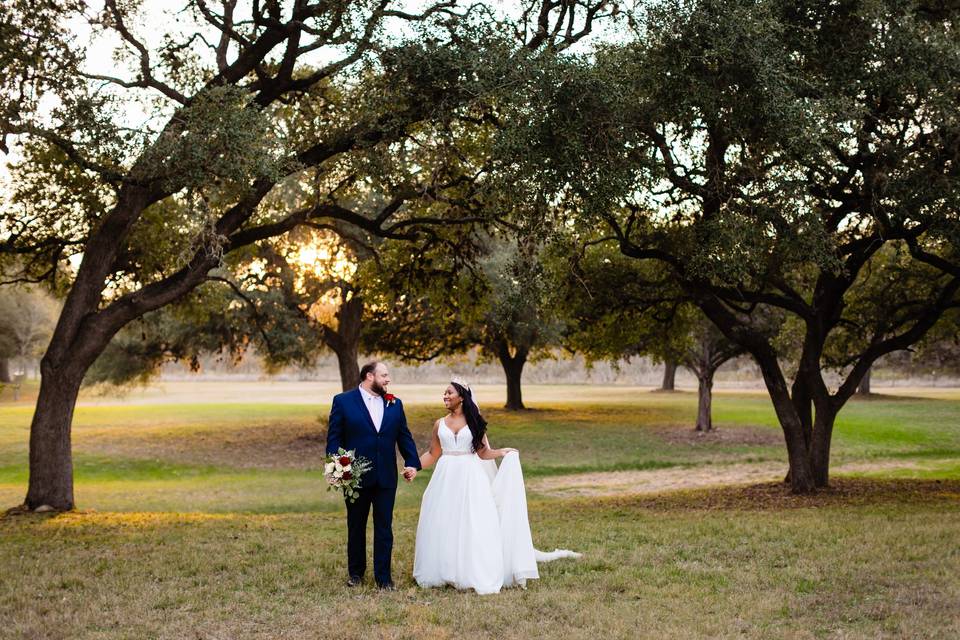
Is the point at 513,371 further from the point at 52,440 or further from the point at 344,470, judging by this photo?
the point at 344,470

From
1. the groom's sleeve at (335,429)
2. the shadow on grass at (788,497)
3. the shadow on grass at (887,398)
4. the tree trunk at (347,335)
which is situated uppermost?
the tree trunk at (347,335)

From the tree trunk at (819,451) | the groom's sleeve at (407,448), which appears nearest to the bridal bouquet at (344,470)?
the groom's sleeve at (407,448)

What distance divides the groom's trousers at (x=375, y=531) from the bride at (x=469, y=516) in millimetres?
401

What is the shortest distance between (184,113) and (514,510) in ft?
26.6

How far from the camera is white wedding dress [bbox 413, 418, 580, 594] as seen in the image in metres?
9.10

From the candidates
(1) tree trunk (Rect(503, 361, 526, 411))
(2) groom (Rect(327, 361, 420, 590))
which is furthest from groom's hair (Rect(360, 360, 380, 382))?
(1) tree trunk (Rect(503, 361, 526, 411))

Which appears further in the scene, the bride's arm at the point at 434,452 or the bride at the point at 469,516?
the bride's arm at the point at 434,452

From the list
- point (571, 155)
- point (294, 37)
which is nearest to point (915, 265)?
point (571, 155)

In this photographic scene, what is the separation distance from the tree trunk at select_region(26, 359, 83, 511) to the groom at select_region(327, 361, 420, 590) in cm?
910

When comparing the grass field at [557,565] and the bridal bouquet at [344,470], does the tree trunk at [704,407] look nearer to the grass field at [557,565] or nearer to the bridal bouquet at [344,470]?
the grass field at [557,565]

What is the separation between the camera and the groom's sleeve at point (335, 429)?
9.03m

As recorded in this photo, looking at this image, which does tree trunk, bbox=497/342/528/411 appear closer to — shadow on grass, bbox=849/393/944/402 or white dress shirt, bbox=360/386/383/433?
shadow on grass, bbox=849/393/944/402

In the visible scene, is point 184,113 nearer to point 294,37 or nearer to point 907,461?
point 294,37

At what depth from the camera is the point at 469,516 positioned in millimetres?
9258
